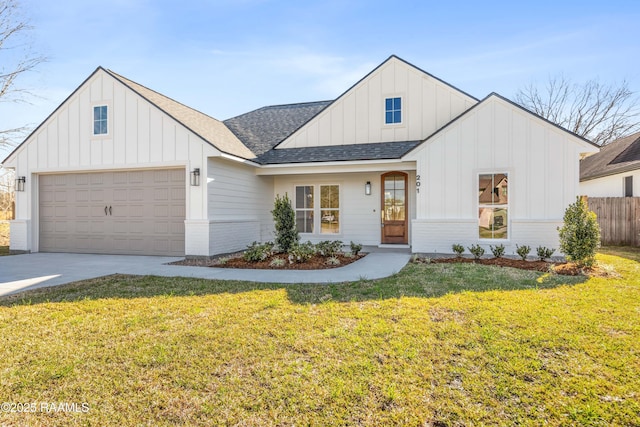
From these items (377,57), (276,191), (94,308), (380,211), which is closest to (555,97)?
(377,57)

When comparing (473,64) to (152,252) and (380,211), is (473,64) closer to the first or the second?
(380,211)

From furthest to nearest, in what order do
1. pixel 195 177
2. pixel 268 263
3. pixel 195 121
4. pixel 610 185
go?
pixel 610 185, pixel 195 121, pixel 195 177, pixel 268 263

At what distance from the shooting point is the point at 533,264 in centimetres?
777

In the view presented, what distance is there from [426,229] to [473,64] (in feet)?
31.3

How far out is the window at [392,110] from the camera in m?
11.8

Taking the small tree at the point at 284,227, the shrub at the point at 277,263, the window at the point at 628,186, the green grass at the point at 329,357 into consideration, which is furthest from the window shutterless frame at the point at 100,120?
the window at the point at 628,186

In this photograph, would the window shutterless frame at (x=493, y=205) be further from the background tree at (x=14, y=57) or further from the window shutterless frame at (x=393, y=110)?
the background tree at (x=14, y=57)

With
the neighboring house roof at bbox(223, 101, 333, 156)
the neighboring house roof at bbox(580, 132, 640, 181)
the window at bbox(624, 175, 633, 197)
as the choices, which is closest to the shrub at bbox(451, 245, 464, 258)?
the neighboring house roof at bbox(223, 101, 333, 156)

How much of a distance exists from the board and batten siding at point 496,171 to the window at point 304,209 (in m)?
4.18

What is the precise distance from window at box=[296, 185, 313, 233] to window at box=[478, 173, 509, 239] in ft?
18.8

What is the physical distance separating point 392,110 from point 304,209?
466cm

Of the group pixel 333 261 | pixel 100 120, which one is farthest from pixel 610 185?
pixel 100 120

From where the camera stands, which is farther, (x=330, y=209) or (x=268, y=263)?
(x=330, y=209)

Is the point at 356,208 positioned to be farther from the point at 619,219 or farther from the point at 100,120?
the point at 619,219
